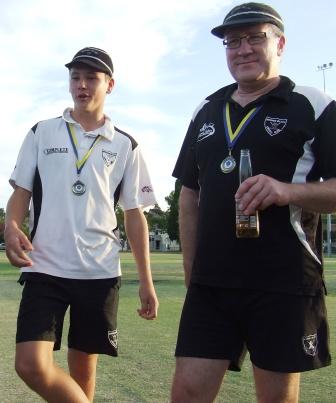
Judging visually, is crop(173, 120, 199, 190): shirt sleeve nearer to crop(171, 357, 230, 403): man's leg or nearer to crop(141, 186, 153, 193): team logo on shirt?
crop(141, 186, 153, 193): team logo on shirt

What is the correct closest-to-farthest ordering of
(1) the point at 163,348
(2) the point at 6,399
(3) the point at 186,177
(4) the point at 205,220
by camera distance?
1. (4) the point at 205,220
2. (3) the point at 186,177
3. (2) the point at 6,399
4. (1) the point at 163,348

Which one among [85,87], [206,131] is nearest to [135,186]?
[85,87]

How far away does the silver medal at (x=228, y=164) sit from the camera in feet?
11.0

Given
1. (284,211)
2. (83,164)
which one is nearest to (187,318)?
(284,211)

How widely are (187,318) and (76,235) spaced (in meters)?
1.04

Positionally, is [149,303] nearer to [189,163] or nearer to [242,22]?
[189,163]

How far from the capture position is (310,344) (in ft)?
10.6

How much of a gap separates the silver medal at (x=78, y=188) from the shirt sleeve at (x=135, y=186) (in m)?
0.39

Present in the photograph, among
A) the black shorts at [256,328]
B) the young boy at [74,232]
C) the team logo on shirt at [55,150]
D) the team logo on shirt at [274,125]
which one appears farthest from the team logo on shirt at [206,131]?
the team logo on shirt at [55,150]

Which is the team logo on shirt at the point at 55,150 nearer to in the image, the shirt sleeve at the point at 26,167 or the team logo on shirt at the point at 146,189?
the shirt sleeve at the point at 26,167

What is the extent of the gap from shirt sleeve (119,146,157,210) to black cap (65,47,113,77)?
57 centimetres

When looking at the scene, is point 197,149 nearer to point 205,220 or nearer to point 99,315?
point 205,220

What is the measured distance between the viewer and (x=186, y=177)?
3758 millimetres

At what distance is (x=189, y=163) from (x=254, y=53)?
2.27 feet
